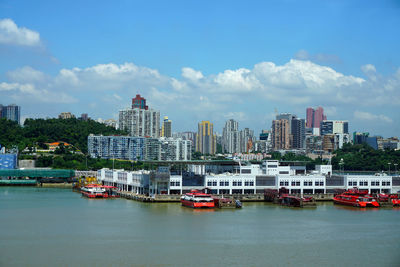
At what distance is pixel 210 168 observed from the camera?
3516cm

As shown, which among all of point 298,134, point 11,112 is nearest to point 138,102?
point 11,112

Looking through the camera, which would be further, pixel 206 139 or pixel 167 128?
pixel 206 139

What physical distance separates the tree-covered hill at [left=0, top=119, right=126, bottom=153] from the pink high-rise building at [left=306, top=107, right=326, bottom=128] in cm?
8212

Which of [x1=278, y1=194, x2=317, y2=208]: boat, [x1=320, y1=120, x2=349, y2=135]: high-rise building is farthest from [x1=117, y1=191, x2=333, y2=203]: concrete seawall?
[x1=320, y1=120, x2=349, y2=135]: high-rise building

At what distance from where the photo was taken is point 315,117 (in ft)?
479

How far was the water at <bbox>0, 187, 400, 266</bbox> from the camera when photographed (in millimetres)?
15039

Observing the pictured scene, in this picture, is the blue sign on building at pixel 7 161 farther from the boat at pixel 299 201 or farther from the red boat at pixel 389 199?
the red boat at pixel 389 199

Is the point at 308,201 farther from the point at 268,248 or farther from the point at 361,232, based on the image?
the point at 268,248

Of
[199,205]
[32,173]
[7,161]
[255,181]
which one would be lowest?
[199,205]

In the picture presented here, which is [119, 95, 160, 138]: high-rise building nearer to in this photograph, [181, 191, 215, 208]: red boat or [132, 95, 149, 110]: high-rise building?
[132, 95, 149, 110]: high-rise building

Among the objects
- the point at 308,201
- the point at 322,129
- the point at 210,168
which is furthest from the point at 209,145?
the point at 308,201

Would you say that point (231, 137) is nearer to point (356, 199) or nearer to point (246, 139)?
point (246, 139)

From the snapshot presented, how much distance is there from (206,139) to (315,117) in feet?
161

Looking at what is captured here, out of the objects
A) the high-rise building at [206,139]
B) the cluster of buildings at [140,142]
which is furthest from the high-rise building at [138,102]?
the high-rise building at [206,139]
